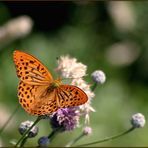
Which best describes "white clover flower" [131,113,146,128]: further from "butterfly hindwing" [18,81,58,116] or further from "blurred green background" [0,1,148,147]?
"blurred green background" [0,1,148,147]

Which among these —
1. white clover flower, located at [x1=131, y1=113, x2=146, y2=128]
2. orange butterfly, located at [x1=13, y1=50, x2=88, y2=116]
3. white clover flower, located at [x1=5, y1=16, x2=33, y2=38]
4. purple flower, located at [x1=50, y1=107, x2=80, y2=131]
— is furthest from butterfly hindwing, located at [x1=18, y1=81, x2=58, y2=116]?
white clover flower, located at [x1=5, y1=16, x2=33, y2=38]

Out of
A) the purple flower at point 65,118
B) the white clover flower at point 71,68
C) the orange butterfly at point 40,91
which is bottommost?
the purple flower at point 65,118

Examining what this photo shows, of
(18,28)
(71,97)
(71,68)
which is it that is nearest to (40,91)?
(71,97)

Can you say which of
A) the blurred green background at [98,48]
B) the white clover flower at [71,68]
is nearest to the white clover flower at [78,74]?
the white clover flower at [71,68]

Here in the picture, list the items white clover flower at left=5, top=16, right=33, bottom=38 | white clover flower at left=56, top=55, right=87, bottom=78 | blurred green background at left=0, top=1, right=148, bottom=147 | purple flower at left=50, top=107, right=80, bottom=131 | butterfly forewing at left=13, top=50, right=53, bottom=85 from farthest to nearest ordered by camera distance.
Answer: blurred green background at left=0, top=1, right=148, bottom=147 → white clover flower at left=5, top=16, right=33, bottom=38 → white clover flower at left=56, top=55, right=87, bottom=78 → purple flower at left=50, top=107, right=80, bottom=131 → butterfly forewing at left=13, top=50, right=53, bottom=85

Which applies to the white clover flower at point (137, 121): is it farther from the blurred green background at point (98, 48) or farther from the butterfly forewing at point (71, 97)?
the blurred green background at point (98, 48)
